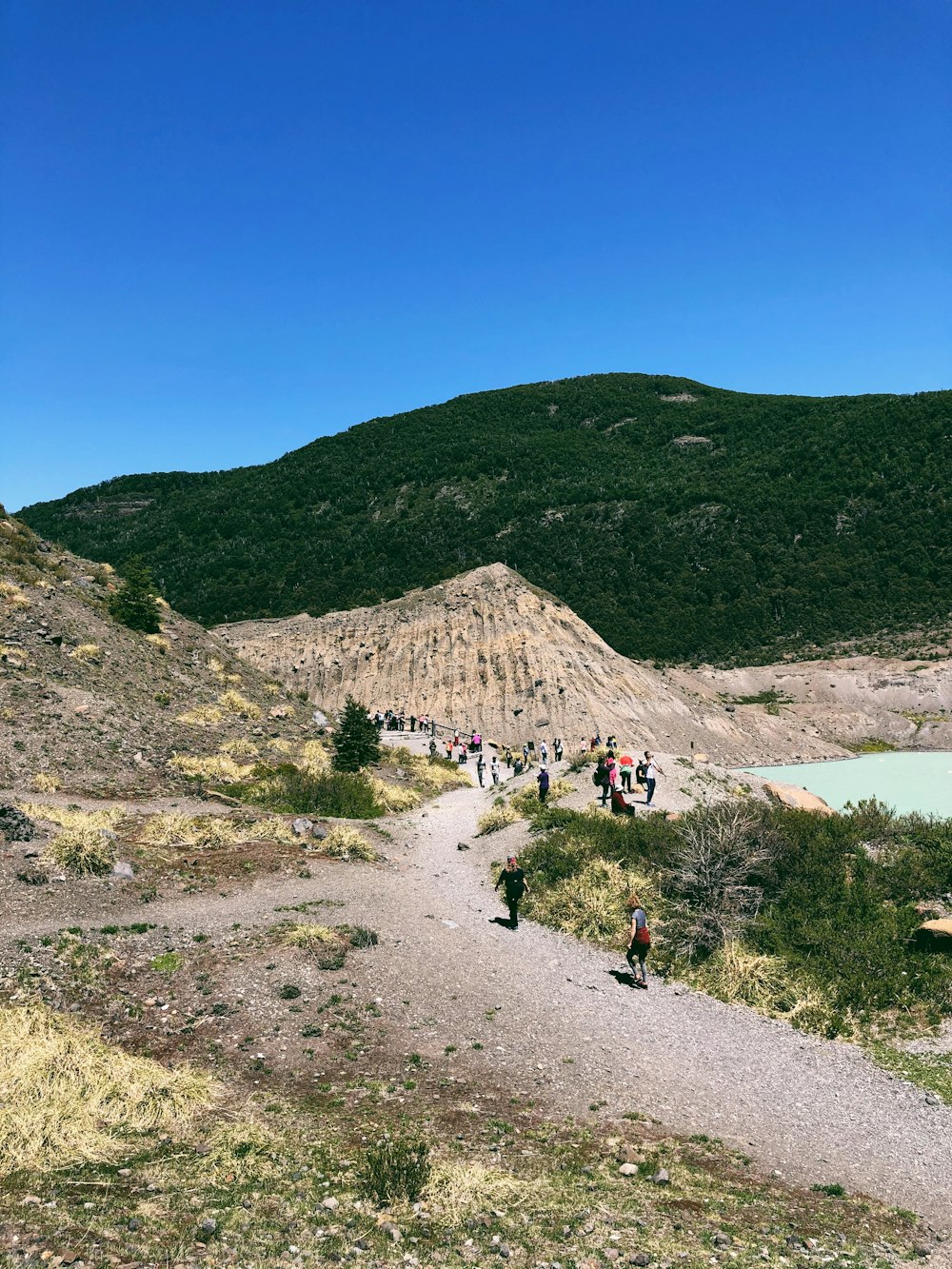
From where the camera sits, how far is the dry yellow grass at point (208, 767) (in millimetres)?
23328

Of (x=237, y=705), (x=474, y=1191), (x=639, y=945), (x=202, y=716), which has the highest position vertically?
(x=237, y=705)

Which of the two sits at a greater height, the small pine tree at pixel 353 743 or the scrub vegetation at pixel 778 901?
the small pine tree at pixel 353 743

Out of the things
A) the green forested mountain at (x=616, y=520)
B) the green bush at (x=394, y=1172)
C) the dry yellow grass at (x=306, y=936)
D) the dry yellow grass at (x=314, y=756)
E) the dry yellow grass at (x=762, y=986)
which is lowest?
the dry yellow grass at (x=762, y=986)

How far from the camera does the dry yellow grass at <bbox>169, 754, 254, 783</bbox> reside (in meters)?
23.3

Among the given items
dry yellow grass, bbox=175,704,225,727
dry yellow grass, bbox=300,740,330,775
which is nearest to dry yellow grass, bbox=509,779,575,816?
dry yellow grass, bbox=300,740,330,775

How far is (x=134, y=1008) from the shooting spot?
33.6ft

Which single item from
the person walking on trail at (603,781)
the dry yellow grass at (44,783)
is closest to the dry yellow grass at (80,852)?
the dry yellow grass at (44,783)

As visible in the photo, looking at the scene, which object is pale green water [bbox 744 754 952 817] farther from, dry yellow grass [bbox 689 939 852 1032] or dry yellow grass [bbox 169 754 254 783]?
dry yellow grass [bbox 169 754 254 783]

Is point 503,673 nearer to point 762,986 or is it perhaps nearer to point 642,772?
point 642,772

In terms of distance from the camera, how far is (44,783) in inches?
769

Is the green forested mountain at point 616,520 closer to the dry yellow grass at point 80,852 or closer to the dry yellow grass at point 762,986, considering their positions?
the dry yellow grass at point 80,852

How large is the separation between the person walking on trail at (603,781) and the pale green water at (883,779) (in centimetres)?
1399

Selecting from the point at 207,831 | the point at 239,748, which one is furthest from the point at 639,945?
the point at 239,748

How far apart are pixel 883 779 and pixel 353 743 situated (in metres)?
31.1
